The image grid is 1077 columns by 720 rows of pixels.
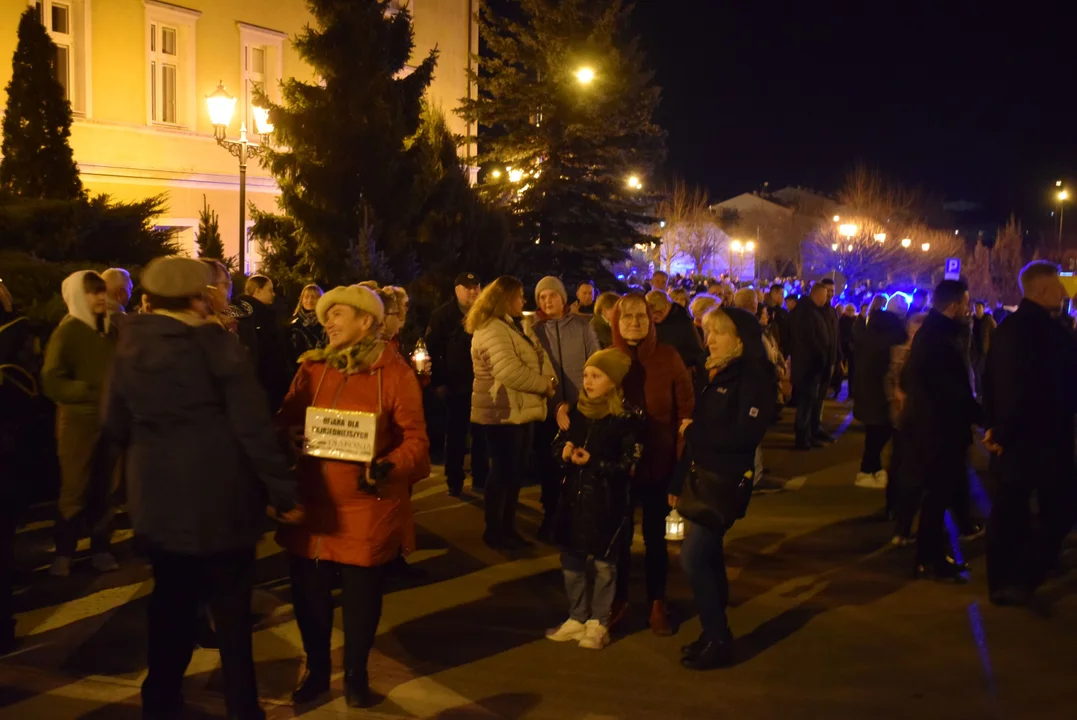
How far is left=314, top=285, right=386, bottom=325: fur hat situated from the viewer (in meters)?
4.73

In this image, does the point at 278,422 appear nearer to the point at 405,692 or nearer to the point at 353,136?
the point at 405,692

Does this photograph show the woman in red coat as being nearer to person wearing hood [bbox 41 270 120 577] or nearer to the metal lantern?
person wearing hood [bbox 41 270 120 577]

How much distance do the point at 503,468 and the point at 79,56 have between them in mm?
15184

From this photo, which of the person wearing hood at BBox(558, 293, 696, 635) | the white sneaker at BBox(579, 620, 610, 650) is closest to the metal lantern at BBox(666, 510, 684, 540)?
the person wearing hood at BBox(558, 293, 696, 635)

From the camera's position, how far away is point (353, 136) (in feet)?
44.0

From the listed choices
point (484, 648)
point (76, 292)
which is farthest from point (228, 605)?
point (76, 292)

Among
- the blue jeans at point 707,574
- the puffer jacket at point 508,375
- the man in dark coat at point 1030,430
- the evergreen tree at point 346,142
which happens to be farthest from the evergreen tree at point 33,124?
the man in dark coat at point 1030,430

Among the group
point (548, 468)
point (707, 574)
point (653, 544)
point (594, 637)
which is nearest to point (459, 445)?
point (548, 468)

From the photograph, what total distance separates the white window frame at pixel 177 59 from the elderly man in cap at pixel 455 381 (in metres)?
13.1

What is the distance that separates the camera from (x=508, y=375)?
736 centimetres

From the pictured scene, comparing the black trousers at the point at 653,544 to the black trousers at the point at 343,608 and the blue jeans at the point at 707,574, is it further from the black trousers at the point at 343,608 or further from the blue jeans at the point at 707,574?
the black trousers at the point at 343,608

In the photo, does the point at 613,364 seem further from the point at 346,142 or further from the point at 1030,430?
the point at 346,142

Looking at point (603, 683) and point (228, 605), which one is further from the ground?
point (228, 605)

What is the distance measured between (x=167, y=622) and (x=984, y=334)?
1465cm
